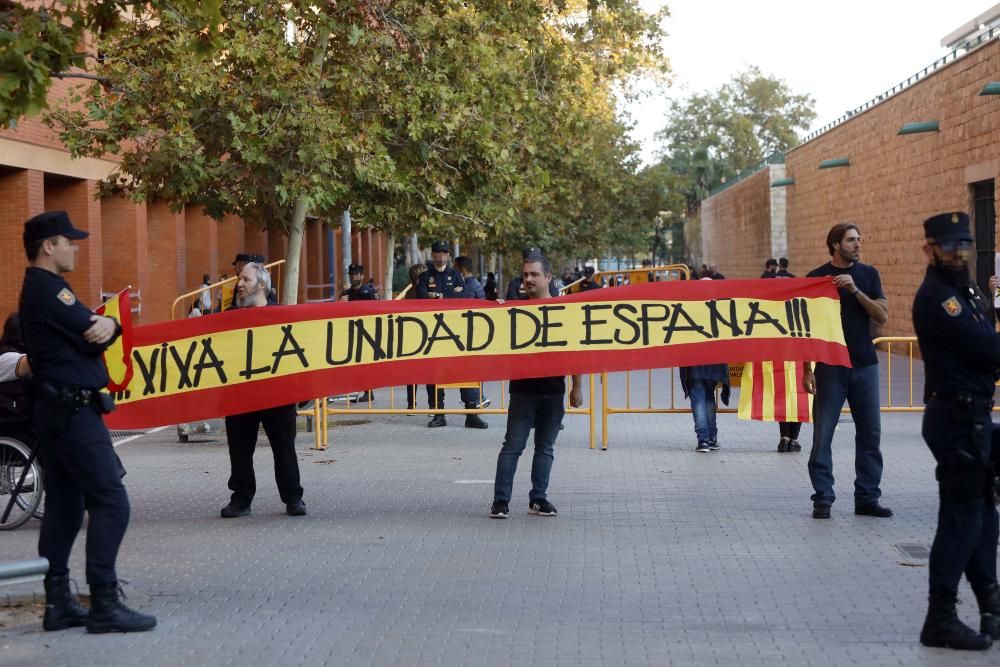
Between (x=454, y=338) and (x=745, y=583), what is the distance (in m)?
3.65

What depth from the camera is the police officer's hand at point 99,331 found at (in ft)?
22.3

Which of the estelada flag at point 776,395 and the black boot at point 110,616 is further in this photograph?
the estelada flag at point 776,395

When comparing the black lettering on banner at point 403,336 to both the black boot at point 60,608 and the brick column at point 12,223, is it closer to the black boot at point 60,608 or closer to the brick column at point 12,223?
the black boot at point 60,608

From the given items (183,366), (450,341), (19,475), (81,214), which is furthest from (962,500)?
(81,214)

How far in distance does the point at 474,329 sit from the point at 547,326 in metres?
0.56

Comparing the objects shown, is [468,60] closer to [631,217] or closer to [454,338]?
[454,338]

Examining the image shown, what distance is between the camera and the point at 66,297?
6.78 metres

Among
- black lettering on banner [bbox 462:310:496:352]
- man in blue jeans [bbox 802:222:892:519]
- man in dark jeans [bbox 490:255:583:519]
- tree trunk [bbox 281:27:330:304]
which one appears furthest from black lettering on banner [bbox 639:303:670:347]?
tree trunk [bbox 281:27:330:304]

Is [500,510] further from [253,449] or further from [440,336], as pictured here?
[253,449]

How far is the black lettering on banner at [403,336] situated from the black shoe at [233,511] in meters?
1.65

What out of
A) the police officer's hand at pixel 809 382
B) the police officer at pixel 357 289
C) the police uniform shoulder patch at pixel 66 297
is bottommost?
the police officer's hand at pixel 809 382

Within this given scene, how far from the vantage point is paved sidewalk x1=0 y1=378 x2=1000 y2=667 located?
6542 millimetres

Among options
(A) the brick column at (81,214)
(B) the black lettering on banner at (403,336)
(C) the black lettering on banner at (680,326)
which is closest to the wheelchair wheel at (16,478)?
(B) the black lettering on banner at (403,336)

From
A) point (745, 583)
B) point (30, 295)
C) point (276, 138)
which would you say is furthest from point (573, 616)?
point (276, 138)
